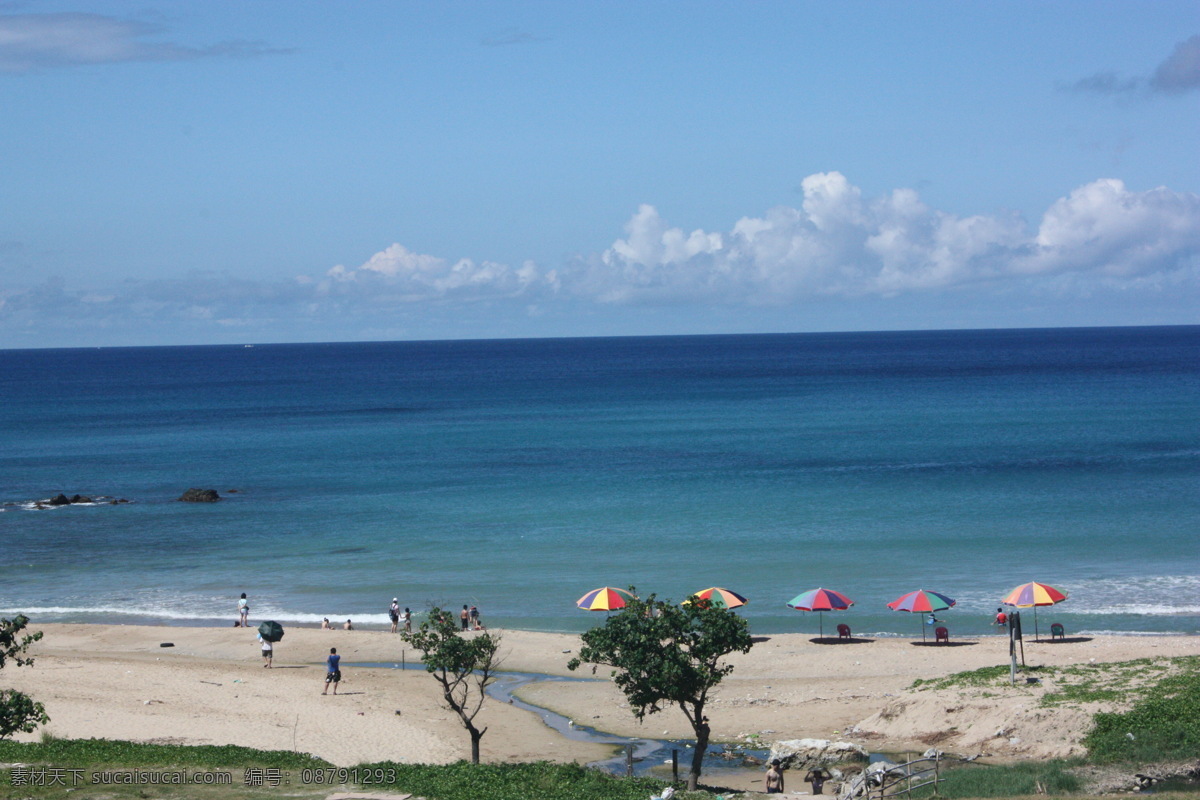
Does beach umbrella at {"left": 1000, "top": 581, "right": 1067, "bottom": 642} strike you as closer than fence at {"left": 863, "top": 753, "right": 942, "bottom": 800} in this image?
No

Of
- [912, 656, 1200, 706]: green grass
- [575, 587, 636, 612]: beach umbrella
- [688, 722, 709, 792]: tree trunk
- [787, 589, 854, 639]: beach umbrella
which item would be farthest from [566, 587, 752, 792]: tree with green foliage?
[787, 589, 854, 639]: beach umbrella

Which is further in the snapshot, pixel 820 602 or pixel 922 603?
pixel 820 602

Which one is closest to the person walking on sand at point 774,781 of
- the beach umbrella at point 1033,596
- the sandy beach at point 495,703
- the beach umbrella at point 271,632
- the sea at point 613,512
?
the sandy beach at point 495,703

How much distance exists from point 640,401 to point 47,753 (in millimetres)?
102016

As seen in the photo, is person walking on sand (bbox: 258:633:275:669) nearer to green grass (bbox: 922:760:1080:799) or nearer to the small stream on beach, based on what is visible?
the small stream on beach

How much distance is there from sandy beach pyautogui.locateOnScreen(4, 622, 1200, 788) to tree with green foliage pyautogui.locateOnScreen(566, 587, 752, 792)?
17.2ft

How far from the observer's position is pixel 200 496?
59281 mm

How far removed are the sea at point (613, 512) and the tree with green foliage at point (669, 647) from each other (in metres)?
16.3

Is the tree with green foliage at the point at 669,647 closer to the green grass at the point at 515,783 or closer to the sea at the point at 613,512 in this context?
the green grass at the point at 515,783

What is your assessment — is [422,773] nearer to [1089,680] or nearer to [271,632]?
[271,632]

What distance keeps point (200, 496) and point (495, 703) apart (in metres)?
37.3

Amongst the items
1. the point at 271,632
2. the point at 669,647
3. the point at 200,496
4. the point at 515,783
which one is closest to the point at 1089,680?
the point at 669,647

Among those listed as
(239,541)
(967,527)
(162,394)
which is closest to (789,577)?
(967,527)

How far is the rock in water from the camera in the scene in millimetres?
59000
